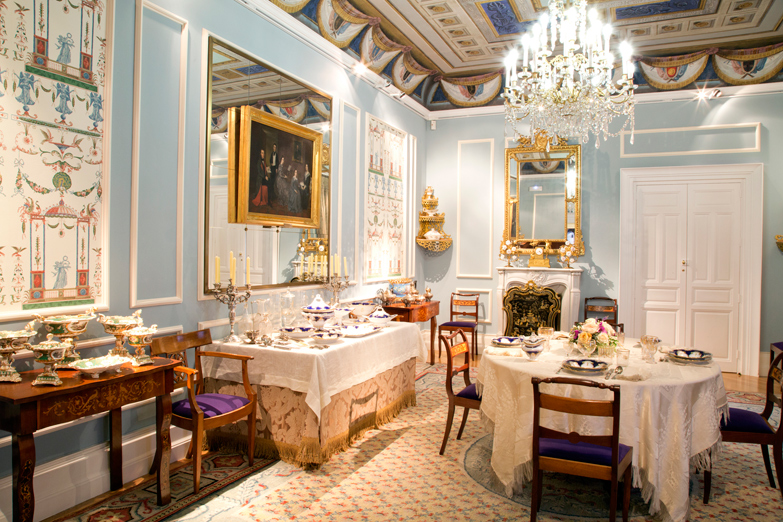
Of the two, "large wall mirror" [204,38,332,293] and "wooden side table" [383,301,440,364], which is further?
"wooden side table" [383,301,440,364]

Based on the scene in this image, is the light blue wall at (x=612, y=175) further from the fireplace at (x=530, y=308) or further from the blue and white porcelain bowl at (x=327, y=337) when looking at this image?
the blue and white porcelain bowl at (x=327, y=337)

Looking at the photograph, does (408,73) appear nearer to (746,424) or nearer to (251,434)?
(251,434)

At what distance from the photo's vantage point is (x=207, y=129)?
3.88 m

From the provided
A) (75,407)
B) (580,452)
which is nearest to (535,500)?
(580,452)

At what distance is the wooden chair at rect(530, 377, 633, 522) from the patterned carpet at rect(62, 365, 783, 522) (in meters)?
0.40

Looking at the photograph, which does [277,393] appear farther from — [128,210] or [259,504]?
[128,210]

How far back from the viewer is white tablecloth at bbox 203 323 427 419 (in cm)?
349

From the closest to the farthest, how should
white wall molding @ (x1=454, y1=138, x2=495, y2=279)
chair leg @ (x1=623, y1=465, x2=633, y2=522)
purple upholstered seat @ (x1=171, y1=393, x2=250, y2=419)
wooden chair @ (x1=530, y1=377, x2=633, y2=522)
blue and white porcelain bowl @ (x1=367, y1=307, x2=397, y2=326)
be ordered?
1. wooden chair @ (x1=530, y1=377, x2=633, y2=522)
2. chair leg @ (x1=623, y1=465, x2=633, y2=522)
3. purple upholstered seat @ (x1=171, y1=393, x2=250, y2=419)
4. blue and white porcelain bowl @ (x1=367, y1=307, x2=397, y2=326)
5. white wall molding @ (x1=454, y1=138, x2=495, y2=279)

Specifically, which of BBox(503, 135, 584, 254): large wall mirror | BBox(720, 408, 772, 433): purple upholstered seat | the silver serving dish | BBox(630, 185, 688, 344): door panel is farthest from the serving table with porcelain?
BBox(630, 185, 688, 344): door panel

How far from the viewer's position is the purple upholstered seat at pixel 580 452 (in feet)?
8.68

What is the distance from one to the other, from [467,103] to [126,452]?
645 centimetres

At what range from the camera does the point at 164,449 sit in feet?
9.82

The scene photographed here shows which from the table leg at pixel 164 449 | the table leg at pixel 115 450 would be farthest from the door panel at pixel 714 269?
the table leg at pixel 115 450

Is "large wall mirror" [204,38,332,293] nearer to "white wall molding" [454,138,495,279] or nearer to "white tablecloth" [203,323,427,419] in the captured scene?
"white tablecloth" [203,323,427,419]
